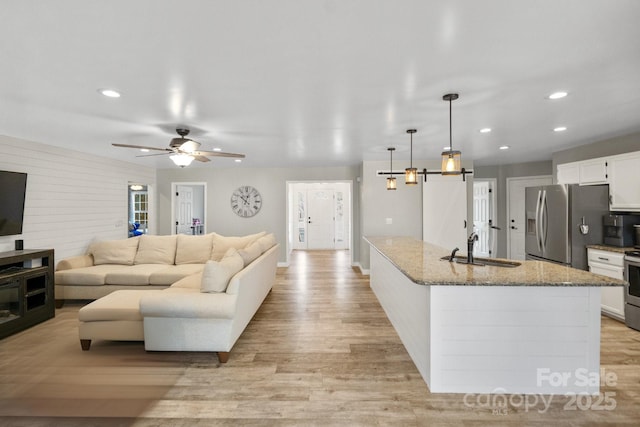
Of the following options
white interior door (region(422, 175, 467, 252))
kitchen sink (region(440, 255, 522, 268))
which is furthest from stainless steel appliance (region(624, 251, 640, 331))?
white interior door (region(422, 175, 467, 252))

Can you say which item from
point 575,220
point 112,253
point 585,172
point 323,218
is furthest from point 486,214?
point 112,253

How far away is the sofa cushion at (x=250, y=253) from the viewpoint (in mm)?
3736

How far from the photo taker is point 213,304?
2.87 metres

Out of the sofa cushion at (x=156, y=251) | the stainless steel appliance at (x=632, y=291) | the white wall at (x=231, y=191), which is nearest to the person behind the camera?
the stainless steel appliance at (x=632, y=291)

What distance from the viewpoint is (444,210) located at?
625cm

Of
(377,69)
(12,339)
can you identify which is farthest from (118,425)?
(377,69)

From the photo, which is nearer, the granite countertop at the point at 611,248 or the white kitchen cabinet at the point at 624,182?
the granite countertop at the point at 611,248

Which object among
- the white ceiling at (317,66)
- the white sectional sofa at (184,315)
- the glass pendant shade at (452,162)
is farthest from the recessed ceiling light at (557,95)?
the white sectional sofa at (184,315)

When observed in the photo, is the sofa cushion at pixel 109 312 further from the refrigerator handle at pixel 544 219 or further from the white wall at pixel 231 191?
the refrigerator handle at pixel 544 219

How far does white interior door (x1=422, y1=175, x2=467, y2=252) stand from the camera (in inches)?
245

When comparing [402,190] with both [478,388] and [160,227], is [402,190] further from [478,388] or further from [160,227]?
[160,227]

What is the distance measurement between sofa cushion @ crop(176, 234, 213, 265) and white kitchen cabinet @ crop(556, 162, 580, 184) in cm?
584

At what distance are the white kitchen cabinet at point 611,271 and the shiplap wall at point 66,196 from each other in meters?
7.49

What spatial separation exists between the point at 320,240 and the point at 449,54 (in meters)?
8.94
